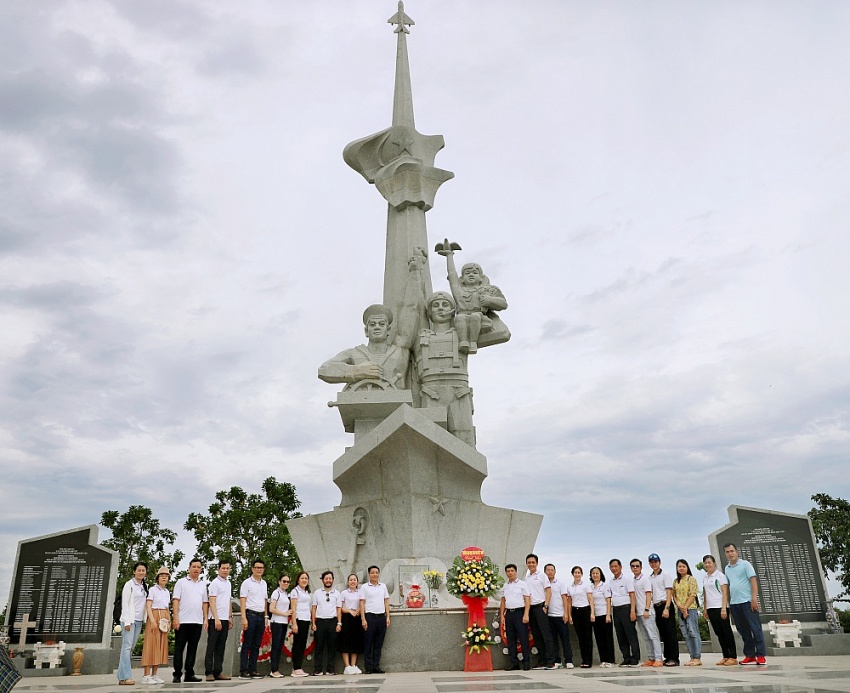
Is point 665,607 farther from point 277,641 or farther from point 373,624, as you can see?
point 277,641

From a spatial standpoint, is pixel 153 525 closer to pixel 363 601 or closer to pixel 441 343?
pixel 441 343

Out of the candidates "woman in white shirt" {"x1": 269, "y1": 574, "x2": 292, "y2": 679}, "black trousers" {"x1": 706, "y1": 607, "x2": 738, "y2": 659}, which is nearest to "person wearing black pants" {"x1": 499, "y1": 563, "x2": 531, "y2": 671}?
"black trousers" {"x1": 706, "y1": 607, "x2": 738, "y2": 659}

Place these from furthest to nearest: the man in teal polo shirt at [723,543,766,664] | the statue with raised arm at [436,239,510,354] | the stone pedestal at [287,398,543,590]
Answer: the statue with raised arm at [436,239,510,354] → the stone pedestal at [287,398,543,590] → the man in teal polo shirt at [723,543,766,664]

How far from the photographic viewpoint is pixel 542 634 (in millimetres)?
9492

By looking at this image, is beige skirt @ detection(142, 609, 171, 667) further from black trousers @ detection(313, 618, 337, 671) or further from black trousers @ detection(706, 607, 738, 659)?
black trousers @ detection(706, 607, 738, 659)

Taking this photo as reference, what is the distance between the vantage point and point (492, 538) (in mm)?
13688

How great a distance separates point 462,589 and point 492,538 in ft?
14.3

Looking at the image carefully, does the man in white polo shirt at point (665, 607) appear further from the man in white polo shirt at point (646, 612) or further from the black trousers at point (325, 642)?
the black trousers at point (325, 642)

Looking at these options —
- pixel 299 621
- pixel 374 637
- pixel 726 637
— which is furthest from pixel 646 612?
pixel 299 621

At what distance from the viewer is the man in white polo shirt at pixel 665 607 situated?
9.28 meters

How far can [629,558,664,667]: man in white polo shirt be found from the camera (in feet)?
31.0

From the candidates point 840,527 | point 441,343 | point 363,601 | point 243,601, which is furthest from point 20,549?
point 840,527

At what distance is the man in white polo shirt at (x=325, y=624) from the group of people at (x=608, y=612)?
2219mm

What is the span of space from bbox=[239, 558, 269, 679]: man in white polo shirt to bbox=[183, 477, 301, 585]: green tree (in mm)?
18956
